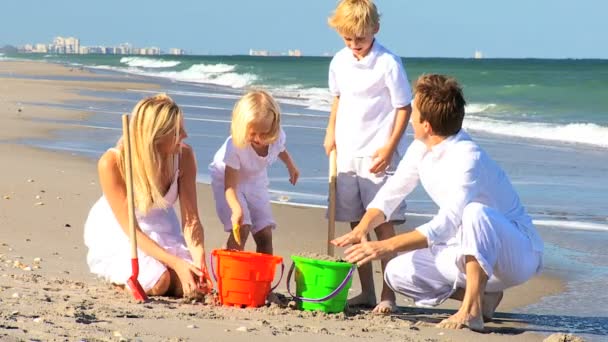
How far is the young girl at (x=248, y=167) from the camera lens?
504 centimetres

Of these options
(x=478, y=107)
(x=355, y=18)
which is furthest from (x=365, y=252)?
(x=478, y=107)

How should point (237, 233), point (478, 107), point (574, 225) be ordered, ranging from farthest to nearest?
point (478, 107)
point (574, 225)
point (237, 233)

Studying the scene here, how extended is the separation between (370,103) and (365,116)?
7 cm

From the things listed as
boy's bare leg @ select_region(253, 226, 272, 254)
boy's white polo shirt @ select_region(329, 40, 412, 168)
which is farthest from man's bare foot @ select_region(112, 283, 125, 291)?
boy's white polo shirt @ select_region(329, 40, 412, 168)

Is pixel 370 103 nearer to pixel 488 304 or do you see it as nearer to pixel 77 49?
pixel 488 304

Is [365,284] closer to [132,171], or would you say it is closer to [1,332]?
[132,171]

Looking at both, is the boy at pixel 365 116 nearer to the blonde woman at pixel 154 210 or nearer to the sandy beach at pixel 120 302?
the sandy beach at pixel 120 302

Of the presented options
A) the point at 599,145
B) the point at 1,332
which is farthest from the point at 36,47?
the point at 1,332

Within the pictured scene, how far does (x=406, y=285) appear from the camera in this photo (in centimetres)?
491

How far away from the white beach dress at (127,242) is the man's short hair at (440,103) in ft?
3.86

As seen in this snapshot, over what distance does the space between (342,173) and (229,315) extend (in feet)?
4.00

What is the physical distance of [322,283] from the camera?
4.61m

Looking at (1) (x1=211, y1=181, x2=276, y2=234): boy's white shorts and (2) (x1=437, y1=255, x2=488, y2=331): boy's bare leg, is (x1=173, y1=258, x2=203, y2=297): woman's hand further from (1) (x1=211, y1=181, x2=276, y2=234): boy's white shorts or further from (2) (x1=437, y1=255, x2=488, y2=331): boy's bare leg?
(2) (x1=437, y1=255, x2=488, y2=331): boy's bare leg

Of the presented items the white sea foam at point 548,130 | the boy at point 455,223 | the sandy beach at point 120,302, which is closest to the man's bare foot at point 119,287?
the sandy beach at point 120,302
